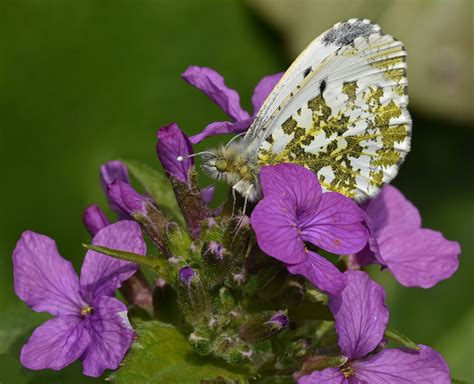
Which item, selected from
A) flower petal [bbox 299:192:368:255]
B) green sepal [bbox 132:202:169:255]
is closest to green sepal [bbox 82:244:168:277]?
green sepal [bbox 132:202:169:255]

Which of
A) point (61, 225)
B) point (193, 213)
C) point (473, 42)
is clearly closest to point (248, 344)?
point (193, 213)

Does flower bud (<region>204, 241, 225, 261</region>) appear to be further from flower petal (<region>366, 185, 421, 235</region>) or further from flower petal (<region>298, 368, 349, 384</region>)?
flower petal (<region>366, 185, 421, 235</region>)

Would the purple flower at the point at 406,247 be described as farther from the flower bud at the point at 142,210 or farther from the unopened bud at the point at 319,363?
the flower bud at the point at 142,210

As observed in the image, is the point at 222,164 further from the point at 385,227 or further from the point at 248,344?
the point at 385,227

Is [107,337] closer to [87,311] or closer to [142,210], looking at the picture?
[87,311]

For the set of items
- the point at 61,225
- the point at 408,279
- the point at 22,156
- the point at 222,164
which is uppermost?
the point at 222,164

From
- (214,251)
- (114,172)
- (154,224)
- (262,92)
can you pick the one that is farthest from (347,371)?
(114,172)

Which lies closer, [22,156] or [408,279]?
[408,279]
